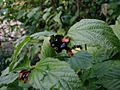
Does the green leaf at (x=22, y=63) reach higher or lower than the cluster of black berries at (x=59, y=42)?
lower

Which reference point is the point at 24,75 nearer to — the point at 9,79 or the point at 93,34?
the point at 9,79

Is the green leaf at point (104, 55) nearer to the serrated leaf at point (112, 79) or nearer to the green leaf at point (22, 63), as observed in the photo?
the serrated leaf at point (112, 79)

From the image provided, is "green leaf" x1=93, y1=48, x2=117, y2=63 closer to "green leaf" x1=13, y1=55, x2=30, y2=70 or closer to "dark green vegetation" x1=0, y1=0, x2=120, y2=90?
"dark green vegetation" x1=0, y1=0, x2=120, y2=90

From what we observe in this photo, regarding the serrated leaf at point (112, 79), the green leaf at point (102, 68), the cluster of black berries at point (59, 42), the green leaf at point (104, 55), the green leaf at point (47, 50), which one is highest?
the cluster of black berries at point (59, 42)

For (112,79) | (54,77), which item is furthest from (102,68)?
(54,77)

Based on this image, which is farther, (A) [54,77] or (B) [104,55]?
(B) [104,55]

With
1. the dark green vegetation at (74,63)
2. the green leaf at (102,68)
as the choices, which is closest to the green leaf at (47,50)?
the dark green vegetation at (74,63)
